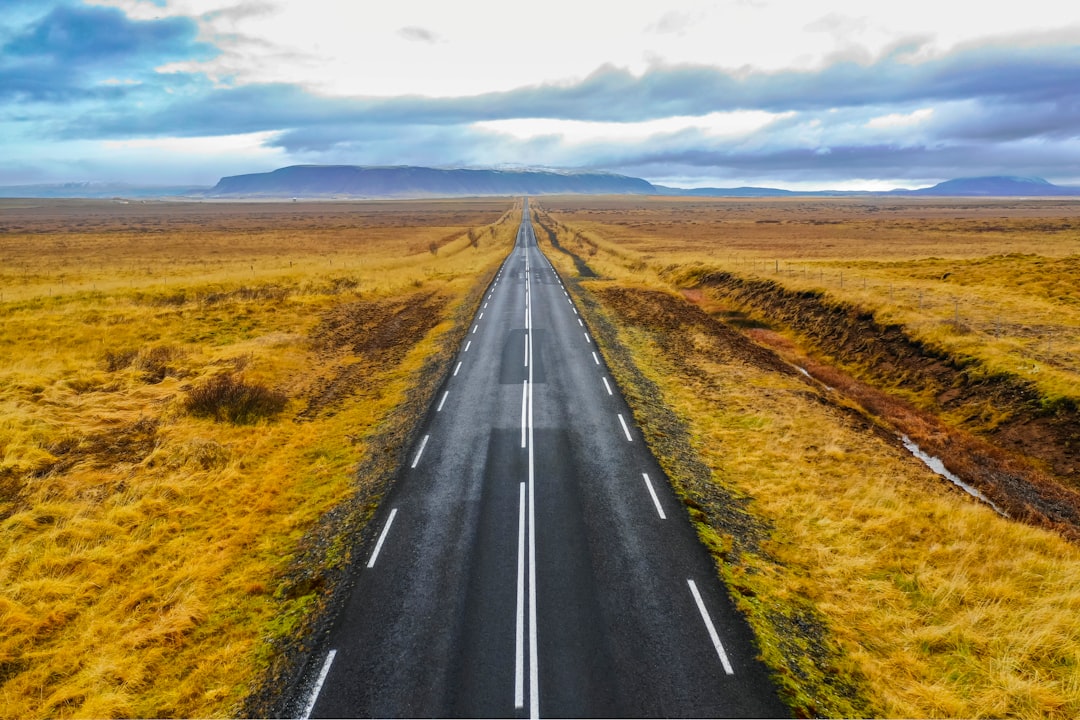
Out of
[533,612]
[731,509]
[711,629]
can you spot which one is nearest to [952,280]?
[731,509]

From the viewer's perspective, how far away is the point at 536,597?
32.2ft

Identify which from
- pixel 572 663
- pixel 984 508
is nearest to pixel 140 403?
pixel 572 663

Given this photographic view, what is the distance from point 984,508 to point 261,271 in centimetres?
5596

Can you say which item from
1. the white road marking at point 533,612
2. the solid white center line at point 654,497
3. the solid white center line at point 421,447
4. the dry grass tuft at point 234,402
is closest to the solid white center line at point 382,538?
the solid white center line at point 421,447

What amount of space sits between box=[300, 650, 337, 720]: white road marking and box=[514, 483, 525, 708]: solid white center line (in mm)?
3016

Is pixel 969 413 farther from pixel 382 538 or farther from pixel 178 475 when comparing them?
pixel 178 475

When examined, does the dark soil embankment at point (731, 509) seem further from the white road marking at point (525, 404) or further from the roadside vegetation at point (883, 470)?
the white road marking at point (525, 404)

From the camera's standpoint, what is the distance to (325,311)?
3450 cm

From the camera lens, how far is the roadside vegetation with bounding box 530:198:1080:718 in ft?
28.4

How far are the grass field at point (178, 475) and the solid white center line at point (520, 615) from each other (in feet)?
12.2

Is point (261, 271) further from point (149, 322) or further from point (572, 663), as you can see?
point (572, 663)

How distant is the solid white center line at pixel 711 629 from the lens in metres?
8.48

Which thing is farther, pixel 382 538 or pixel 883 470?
pixel 883 470

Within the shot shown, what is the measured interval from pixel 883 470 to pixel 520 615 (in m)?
11.5
